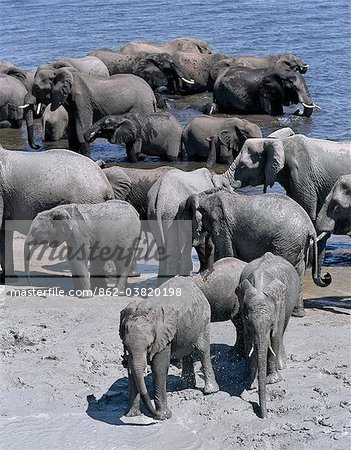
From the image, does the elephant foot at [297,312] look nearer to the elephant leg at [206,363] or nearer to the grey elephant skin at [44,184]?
the elephant leg at [206,363]

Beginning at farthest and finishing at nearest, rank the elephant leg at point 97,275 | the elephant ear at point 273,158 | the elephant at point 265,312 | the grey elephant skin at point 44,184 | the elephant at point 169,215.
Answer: the elephant ear at point 273,158
the grey elephant skin at point 44,184
the elephant at point 169,215
the elephant leg at point 97,275
the elephant at point 265,312

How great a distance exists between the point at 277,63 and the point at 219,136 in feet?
28.1

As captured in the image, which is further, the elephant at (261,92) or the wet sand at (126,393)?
the elephant at (261,92)

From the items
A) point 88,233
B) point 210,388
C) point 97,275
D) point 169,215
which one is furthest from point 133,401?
point 169,215

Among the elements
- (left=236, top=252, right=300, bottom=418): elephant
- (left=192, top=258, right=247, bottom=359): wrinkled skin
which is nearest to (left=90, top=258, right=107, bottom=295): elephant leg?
(left=192, top=258, right=247, bottom=359): wrinkled skin

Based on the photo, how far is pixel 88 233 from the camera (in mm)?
12312

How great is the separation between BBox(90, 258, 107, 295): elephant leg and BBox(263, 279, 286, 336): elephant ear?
3.24 m

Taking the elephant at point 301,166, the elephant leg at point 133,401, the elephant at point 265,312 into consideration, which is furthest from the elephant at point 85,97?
the elephant leg at point 133,401

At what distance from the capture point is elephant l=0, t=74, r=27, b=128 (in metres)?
24.3

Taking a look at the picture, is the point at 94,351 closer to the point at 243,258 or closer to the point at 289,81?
the point at 243,258

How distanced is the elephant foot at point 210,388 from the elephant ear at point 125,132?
1075cm

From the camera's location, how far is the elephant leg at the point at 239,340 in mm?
10320

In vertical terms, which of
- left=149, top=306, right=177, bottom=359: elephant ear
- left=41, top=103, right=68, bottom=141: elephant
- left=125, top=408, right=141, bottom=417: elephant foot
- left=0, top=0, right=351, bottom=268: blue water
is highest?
left=149, top=306, right=177, bottom=359: elephant ear

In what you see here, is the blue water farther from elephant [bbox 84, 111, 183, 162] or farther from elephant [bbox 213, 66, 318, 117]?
elephant [bbox 84, 111, 183, 162]
